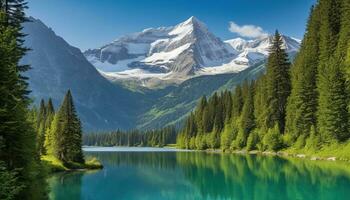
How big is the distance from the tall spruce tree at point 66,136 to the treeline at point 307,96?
46.9m

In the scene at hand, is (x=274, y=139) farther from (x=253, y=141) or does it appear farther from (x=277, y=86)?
(x=277, y=86)

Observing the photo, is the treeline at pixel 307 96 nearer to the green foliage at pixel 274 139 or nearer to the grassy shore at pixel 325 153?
the green foliage at pixel 274 139

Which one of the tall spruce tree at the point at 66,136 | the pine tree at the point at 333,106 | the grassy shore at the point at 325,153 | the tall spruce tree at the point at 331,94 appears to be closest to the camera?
the grassy shore at the point at 325,153

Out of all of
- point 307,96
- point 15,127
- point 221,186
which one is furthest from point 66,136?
point 15,127

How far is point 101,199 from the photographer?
149ft

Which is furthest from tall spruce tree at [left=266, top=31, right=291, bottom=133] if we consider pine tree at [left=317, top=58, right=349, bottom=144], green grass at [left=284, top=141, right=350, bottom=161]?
pine tree at [left=317, top=58, right=349, bottom=144]

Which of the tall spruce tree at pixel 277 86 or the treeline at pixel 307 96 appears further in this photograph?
the tall spruce tree at pixel 277 86

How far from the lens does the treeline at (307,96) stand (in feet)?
285

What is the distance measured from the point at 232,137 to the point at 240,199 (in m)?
105

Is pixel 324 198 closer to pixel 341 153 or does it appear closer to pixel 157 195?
pixel 157 195

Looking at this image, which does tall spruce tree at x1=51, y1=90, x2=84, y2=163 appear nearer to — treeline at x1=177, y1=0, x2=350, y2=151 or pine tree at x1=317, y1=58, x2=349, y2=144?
treeline at x1=177, y1=0, x2=350, y2=151

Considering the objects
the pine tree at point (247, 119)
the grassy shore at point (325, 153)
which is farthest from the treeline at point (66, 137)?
the pine tree at point (247, 119)

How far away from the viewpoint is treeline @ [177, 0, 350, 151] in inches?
3420

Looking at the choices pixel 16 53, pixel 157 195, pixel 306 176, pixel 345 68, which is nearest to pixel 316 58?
pixel 345 68
